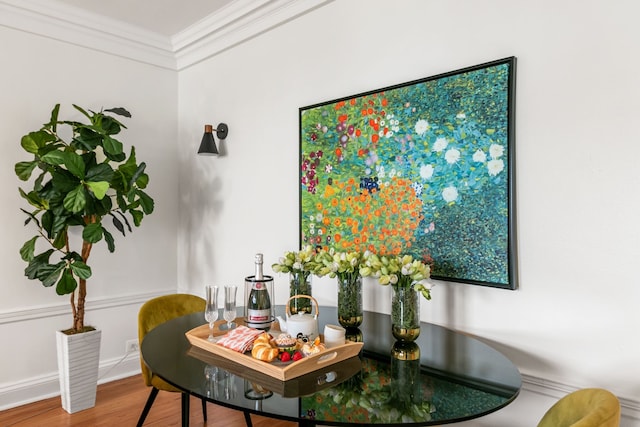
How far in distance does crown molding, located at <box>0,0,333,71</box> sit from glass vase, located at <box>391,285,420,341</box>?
180 centimetres

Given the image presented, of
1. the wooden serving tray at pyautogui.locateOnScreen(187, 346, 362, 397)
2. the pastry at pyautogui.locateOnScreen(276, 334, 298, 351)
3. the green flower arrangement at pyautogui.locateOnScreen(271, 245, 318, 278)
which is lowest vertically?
the wooden serving tray at pyautogui.locateOnScreen(187, 346, 362, 397)

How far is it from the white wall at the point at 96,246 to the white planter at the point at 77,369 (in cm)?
29

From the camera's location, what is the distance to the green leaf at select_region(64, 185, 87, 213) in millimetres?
2490

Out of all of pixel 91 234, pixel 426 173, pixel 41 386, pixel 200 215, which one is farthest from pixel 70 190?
pixel 426 173

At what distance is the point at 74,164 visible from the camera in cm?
248

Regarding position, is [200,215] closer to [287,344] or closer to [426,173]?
[426,173]

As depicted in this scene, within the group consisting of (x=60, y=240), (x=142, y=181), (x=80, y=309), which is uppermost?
(x=142, y=181)

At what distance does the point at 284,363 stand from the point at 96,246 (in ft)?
8.05

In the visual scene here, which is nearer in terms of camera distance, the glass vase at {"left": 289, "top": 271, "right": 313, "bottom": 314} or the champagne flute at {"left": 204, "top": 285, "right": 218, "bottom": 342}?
the champagne flute at {"left": 204, "top": 285, "right": 218, "bottom": 342}

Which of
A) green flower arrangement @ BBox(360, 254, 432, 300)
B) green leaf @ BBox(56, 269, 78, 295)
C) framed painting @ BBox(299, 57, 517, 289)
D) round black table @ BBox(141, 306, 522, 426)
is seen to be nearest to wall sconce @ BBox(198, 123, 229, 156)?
framed painting @ BBox(299, 57, 517, 289)

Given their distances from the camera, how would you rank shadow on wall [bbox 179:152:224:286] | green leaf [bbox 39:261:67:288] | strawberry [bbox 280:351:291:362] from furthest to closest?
shadow on wall [bbox 179:152:224:286], green leaf [bbox 39:261:67:288], strawberry [bbox 280:351:291:362]

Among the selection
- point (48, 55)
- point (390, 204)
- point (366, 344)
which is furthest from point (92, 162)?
point (366, 344)

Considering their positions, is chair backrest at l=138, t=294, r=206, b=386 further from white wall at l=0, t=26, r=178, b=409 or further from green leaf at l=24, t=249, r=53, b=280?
white wall at l=0, t=26, r=178, b=409

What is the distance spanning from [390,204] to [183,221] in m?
2.14
